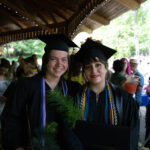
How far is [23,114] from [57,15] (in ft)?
15.1

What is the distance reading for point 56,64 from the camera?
4.87 feet

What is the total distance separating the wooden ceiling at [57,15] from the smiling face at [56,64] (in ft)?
4.96

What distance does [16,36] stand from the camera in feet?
22.2

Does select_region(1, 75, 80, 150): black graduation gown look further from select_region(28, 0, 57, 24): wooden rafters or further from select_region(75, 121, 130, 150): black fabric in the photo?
select_region(28, 0, 57, 24): wooden rafters

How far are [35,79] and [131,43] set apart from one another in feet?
53.8

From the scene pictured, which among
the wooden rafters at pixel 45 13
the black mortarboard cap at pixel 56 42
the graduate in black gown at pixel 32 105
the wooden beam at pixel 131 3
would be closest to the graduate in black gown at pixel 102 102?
the graduate in black gown at pixel 32 105

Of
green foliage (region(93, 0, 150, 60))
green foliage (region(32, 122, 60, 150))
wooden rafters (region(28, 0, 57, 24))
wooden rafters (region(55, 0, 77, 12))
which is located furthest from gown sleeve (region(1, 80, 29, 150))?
green foliage (region(93, 0, 150, 60))

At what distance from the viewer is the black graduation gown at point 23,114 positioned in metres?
1.38

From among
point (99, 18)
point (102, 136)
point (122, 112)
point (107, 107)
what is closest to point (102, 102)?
point (107, 107)

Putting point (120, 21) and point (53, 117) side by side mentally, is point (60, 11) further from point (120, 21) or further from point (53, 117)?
point (120, 21)

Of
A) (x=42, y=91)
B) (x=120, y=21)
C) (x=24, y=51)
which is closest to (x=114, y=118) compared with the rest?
(x=42, y=91)

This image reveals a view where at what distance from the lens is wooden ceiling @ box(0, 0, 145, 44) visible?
3.34 meters

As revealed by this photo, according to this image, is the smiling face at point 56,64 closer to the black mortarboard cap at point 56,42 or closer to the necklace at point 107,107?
the black mortarboard cap at point 56,42

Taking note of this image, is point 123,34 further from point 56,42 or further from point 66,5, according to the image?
point 56,42
